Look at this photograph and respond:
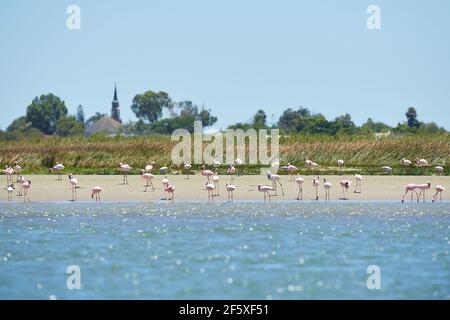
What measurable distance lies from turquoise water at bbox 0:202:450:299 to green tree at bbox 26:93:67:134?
12900 cm

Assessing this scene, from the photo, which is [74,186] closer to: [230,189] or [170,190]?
[170,190]

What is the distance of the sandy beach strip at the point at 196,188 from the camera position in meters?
31.9

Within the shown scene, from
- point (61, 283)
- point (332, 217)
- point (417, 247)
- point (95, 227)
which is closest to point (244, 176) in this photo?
point (332, 217)

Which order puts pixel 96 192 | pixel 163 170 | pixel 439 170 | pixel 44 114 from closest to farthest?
1. pixel 96 192
2. pixel 439 170
3. pixel 163 170
4. pixel 44 114

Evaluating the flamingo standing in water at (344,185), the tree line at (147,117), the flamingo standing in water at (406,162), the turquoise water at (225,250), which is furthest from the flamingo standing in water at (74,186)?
the tree line at (147,117)

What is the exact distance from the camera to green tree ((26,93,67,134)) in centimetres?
15650

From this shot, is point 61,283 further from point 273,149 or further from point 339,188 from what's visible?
point 273,149

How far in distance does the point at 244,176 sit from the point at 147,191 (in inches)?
257

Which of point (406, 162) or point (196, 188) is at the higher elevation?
point (406, 162)

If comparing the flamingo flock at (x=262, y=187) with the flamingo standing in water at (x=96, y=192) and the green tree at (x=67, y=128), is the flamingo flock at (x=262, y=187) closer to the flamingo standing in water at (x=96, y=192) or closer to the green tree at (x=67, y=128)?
the flamingo standing in water at (x=96, y=192)

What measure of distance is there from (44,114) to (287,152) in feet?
391

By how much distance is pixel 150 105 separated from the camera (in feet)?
555

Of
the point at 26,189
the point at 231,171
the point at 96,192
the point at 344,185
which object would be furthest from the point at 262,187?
the point at 26,189
